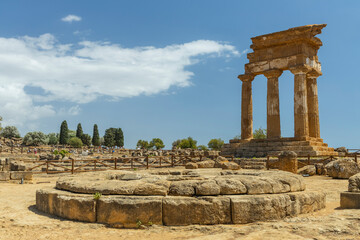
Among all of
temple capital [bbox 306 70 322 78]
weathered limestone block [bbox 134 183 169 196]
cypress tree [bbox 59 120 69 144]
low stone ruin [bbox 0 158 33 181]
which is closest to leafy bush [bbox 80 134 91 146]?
cypress tree [bbox 59 120 69 144]

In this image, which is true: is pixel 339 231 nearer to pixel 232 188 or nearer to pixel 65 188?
pixel 232 188

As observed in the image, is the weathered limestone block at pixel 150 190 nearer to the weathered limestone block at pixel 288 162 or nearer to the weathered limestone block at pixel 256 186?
the weathered limestone block at pixel 256 186

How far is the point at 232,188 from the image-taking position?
6418mm

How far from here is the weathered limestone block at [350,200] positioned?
24.1 feet

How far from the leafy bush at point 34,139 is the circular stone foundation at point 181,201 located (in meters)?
60.1

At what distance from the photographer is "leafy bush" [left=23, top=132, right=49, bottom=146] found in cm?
6222

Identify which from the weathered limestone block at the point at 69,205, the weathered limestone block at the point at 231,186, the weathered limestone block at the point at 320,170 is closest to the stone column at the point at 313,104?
the weathered limestone block at the point at 320,170

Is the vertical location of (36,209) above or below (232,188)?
below

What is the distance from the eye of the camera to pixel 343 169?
14.1m

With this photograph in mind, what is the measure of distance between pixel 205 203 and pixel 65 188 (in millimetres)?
3251

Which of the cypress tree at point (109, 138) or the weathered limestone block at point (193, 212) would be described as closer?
the weathered limestone block at point (193, 212)

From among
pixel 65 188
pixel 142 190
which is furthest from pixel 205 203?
pixel 65 188

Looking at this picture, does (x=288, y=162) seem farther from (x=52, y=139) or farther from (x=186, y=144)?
(x=52, y=139)

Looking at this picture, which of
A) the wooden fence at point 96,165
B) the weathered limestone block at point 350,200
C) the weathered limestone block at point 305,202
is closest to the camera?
the weathered limestone block at point 305,202
